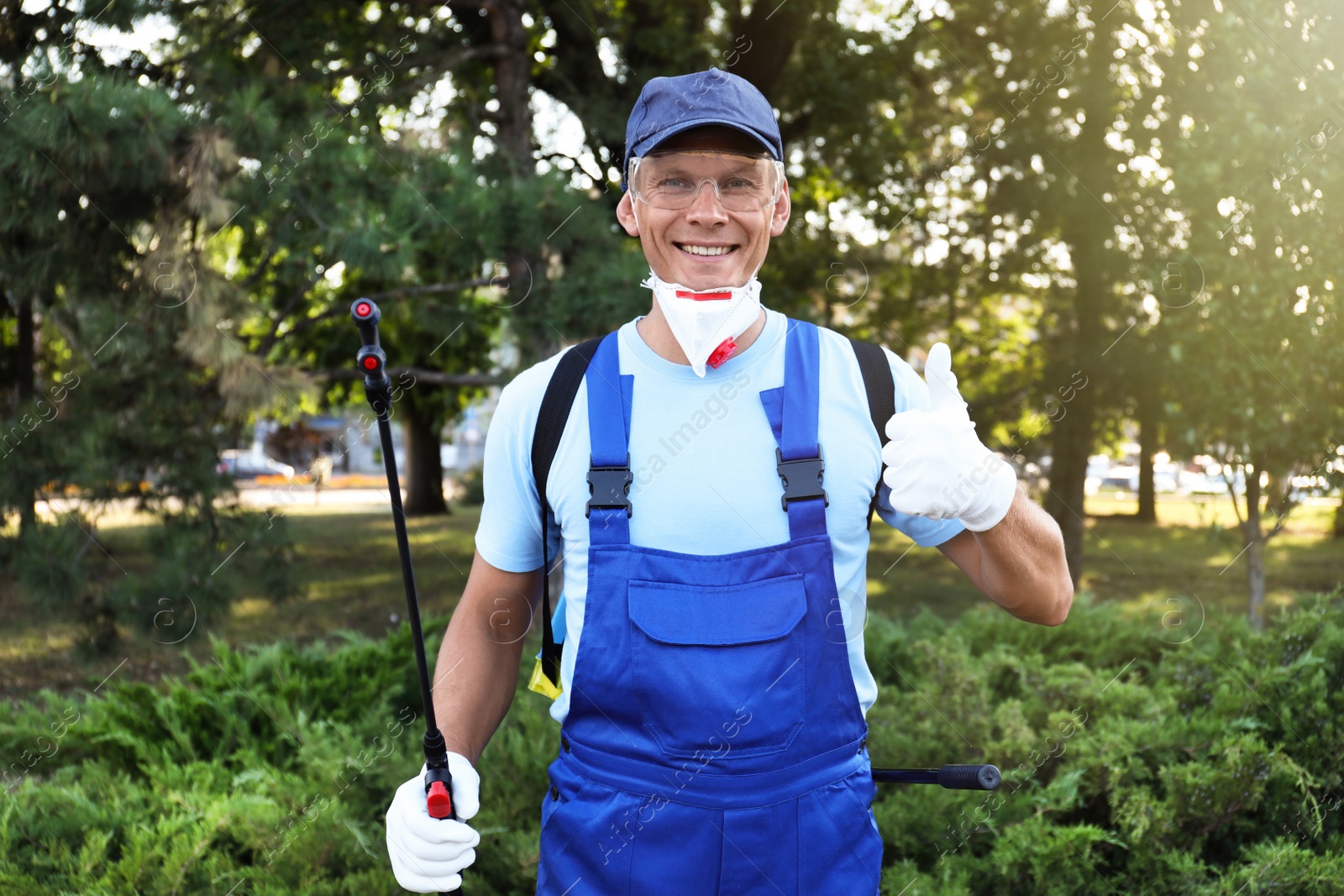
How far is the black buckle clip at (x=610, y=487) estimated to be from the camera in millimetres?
1736

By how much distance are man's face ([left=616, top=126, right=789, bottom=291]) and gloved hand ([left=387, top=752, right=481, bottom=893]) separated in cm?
96

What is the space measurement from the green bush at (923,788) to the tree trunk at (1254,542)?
8.48 feet

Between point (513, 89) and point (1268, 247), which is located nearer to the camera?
point (1268, 247)

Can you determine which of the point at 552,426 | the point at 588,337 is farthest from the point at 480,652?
the point at 588,337

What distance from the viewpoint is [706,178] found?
6.31ft

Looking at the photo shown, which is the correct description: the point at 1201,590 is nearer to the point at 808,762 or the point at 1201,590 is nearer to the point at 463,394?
the point at 463,394

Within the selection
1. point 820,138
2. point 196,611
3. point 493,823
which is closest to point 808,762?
point 493,823

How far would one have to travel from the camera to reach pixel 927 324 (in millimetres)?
10055

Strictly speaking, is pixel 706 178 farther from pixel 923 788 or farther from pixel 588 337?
pixel 588 337

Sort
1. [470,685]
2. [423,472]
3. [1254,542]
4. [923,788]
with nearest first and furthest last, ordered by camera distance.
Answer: [470,685] < [923,788] < [1254,542] < [423,472]

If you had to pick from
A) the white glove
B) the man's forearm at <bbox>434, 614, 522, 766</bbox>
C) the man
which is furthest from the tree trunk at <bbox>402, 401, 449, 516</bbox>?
the white glove

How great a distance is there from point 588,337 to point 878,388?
3480mm

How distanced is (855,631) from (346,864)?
1780 mm

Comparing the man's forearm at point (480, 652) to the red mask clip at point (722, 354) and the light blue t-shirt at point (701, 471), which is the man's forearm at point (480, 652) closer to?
the light blue t-shirt at point (701, 471)
